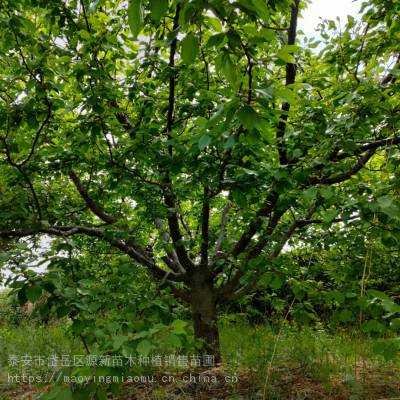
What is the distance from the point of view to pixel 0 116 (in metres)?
2.61

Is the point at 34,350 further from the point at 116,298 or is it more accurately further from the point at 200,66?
the point at 200,66

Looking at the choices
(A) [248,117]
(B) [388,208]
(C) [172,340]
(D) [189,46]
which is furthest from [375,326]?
(D) [189,46]

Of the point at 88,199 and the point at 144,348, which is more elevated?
the point at 88,199

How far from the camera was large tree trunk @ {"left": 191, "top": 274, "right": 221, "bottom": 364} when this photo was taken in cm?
382

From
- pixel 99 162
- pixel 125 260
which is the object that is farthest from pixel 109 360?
pixel 99 162

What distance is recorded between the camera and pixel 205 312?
3.88 m

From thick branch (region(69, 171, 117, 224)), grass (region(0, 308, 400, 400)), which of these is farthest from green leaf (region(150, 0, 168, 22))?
thick branch (region(69, 171, 117, 224))

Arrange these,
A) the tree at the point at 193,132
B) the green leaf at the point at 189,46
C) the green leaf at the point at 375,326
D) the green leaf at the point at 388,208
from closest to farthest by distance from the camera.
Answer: the green leaf at the point at 189,46 → the green leaf at the point at 388,208 → the green leaf at the point at 375,326 → the tree at the point at 193,132

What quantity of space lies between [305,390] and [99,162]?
2.68m

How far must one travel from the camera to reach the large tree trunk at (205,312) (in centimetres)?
382

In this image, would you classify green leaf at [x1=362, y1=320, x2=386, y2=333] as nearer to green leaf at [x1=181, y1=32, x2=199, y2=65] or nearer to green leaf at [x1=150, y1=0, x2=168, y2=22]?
green leaf at [x1=181, y1=32, x2=199, y2=65]

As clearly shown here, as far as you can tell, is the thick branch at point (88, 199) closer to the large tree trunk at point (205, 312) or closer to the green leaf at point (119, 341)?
the large tree trunk at point (205, 312)

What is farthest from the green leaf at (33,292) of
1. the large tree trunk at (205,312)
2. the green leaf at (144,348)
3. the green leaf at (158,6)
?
the large tree trunk at (205,312)

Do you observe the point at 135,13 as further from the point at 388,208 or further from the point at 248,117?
the point at 388,208
